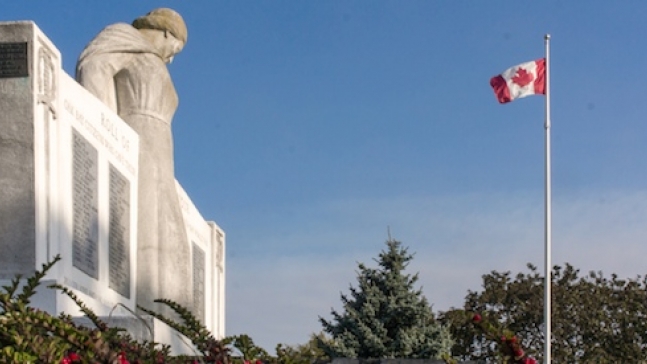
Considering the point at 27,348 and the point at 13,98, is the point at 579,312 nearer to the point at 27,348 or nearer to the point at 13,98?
the point at 13,98

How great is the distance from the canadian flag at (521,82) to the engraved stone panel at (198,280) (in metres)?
6.28

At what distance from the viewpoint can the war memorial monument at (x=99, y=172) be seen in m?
14.0

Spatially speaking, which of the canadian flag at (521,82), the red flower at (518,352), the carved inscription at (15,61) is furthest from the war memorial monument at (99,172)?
the red flower at (518,352)

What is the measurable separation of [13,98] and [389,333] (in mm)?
10372

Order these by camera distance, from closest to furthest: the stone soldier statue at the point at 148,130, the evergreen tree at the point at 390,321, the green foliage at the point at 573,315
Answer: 1. the stone soldier statue at the point at 148,130
2. the evergreen tree at the point at 390,321
3. the green foliage at the point at 573,315

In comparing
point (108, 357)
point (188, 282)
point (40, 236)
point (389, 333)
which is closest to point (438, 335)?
point (389, 333)

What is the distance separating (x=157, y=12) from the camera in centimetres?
2081

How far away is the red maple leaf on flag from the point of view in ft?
75.2

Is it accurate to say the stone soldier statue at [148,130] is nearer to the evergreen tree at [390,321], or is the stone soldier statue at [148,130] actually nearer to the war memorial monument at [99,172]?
the war memorial monument at [99,172]

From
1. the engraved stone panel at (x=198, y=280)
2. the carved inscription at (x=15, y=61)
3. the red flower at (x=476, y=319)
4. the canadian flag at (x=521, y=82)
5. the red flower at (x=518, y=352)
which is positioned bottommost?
the red flower at (x=518, y=352)

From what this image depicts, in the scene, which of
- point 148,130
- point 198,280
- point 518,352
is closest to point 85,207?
point 148,130

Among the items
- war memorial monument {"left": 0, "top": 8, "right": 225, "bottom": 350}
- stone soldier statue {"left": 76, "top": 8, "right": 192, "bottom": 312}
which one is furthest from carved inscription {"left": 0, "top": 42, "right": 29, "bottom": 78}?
stone soldier statue {"left": 76, "top": 8, "right": 192, "bottom": 312}

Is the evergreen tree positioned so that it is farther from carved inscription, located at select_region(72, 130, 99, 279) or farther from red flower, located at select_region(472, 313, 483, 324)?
red flower, located at select_region(472, 313, 483, 324)

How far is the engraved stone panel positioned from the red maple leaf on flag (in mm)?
6666
